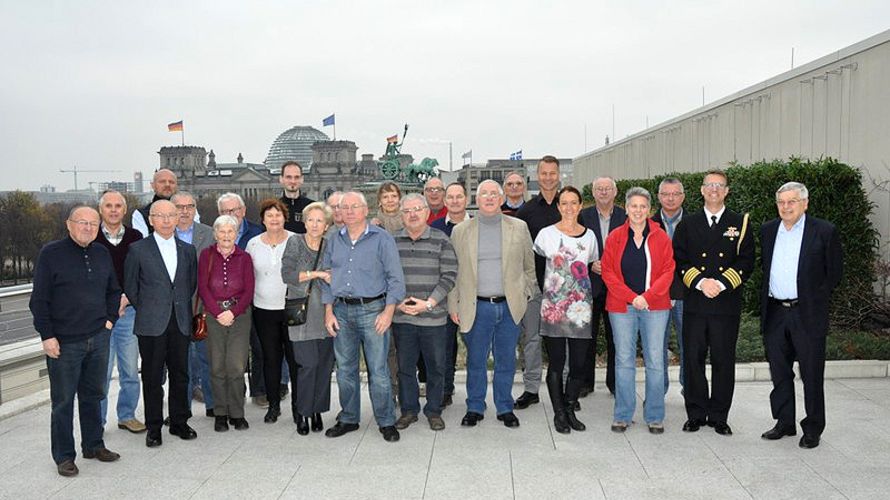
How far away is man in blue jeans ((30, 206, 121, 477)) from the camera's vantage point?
510cm

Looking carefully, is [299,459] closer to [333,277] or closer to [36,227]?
[333,277]

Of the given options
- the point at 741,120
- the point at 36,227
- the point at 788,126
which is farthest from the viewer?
the point at 36,227

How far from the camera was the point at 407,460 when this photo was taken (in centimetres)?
542

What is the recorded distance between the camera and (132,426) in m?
Answer: 6.23

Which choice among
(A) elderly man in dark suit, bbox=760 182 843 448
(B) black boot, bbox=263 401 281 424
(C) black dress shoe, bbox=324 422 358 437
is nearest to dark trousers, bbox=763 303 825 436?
(A) elderly man in dark suit, bbox=760 182 843 448

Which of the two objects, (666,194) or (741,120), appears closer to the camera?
(666,194)

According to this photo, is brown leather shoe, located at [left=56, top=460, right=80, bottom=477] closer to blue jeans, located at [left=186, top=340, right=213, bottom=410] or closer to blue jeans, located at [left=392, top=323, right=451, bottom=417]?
blue jeans, located at [left=186, top=340, right=213, bottom=410]

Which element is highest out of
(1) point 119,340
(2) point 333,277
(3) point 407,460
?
(2) point 333,277

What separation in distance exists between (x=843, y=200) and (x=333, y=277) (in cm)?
808

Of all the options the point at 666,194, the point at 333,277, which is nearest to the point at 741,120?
the point at 666,194

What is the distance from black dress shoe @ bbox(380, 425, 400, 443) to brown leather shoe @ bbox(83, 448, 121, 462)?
211cm

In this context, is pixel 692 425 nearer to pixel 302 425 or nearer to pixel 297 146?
pixel 302 425

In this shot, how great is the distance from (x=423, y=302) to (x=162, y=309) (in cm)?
217

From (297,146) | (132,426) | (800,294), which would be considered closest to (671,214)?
(800,294)
